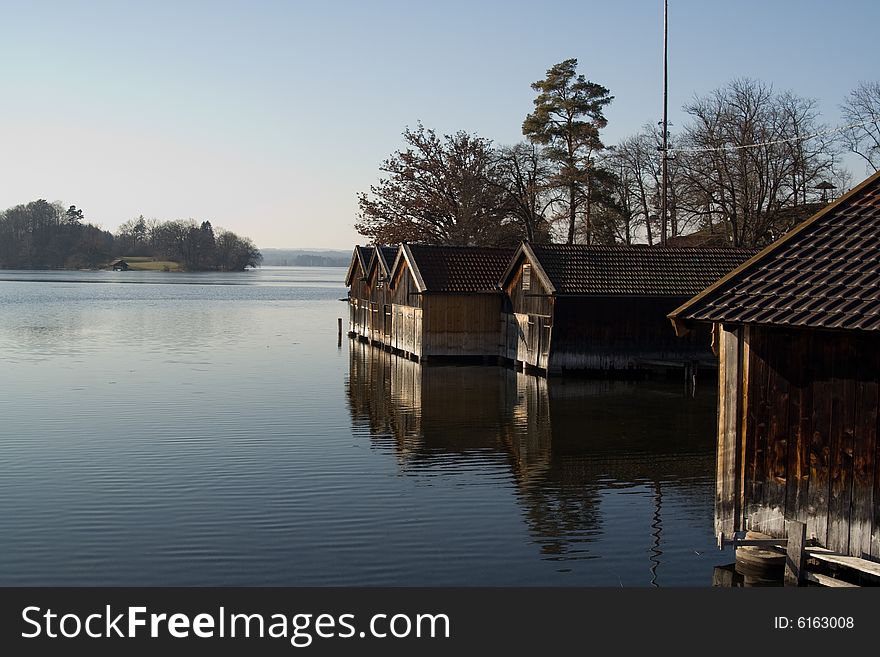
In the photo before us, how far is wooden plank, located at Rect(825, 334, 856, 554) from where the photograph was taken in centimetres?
1234

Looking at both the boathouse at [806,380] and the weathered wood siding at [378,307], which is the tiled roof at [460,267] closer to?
the weathered wood siding at [378,307]

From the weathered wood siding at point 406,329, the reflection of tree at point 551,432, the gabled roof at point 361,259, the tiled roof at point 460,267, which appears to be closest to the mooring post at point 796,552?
the reflection of tree at point 551,432

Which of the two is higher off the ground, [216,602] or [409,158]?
[409,158]

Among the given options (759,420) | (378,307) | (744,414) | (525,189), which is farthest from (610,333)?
(525,189)

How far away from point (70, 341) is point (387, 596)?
4212 centimetres

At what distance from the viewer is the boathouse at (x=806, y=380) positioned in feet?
40.0

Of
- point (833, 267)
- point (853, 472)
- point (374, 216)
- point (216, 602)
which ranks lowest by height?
point (216, 602)

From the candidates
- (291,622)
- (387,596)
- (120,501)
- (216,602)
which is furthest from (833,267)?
(120,501)

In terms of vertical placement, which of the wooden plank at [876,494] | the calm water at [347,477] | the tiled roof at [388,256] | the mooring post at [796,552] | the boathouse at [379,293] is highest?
the tiled roof at [388,256]

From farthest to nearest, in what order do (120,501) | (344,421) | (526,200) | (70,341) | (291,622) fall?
(526,200), (70,341), (344,421), (120,501), (291,622)

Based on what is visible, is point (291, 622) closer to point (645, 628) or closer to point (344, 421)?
point (645, 628)

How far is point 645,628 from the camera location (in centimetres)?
1115

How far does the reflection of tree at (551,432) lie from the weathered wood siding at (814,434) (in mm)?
3319

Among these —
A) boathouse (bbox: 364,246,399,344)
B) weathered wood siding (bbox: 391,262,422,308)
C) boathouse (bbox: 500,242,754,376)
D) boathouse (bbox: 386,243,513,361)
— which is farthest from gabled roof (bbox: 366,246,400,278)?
boathouse (bbox: 500,242,754,376)
